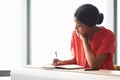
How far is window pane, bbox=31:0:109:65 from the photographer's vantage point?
3148 millimetres

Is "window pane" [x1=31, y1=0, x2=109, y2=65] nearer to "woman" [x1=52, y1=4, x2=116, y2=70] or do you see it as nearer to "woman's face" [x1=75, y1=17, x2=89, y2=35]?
"woman" [x1=52, y1=4, x2=116, y2=70]

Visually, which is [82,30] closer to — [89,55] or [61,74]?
[89,55]

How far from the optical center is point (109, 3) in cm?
344

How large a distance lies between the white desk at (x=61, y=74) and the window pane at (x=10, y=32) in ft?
4.86

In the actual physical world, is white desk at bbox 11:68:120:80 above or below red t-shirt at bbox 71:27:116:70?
below

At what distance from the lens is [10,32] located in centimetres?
298

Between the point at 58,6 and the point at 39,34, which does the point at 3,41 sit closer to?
the point at 39,34

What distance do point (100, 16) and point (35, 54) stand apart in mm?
1619

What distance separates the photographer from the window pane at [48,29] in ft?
10.3

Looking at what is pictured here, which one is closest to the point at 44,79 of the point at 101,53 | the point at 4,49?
the point at 101,53

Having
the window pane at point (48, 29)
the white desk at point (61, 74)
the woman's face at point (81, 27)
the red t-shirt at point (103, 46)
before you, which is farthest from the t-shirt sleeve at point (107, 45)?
the window pane at point (48, 29)

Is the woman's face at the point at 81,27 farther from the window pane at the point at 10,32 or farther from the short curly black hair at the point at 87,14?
the window pane at the point at 10,32

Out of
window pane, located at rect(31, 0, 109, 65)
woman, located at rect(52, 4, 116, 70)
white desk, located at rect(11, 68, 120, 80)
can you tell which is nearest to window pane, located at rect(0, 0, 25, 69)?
window pane, located at rect(31, 0, 109, 65)

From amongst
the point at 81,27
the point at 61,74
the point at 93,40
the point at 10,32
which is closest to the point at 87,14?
the point at 81,27
